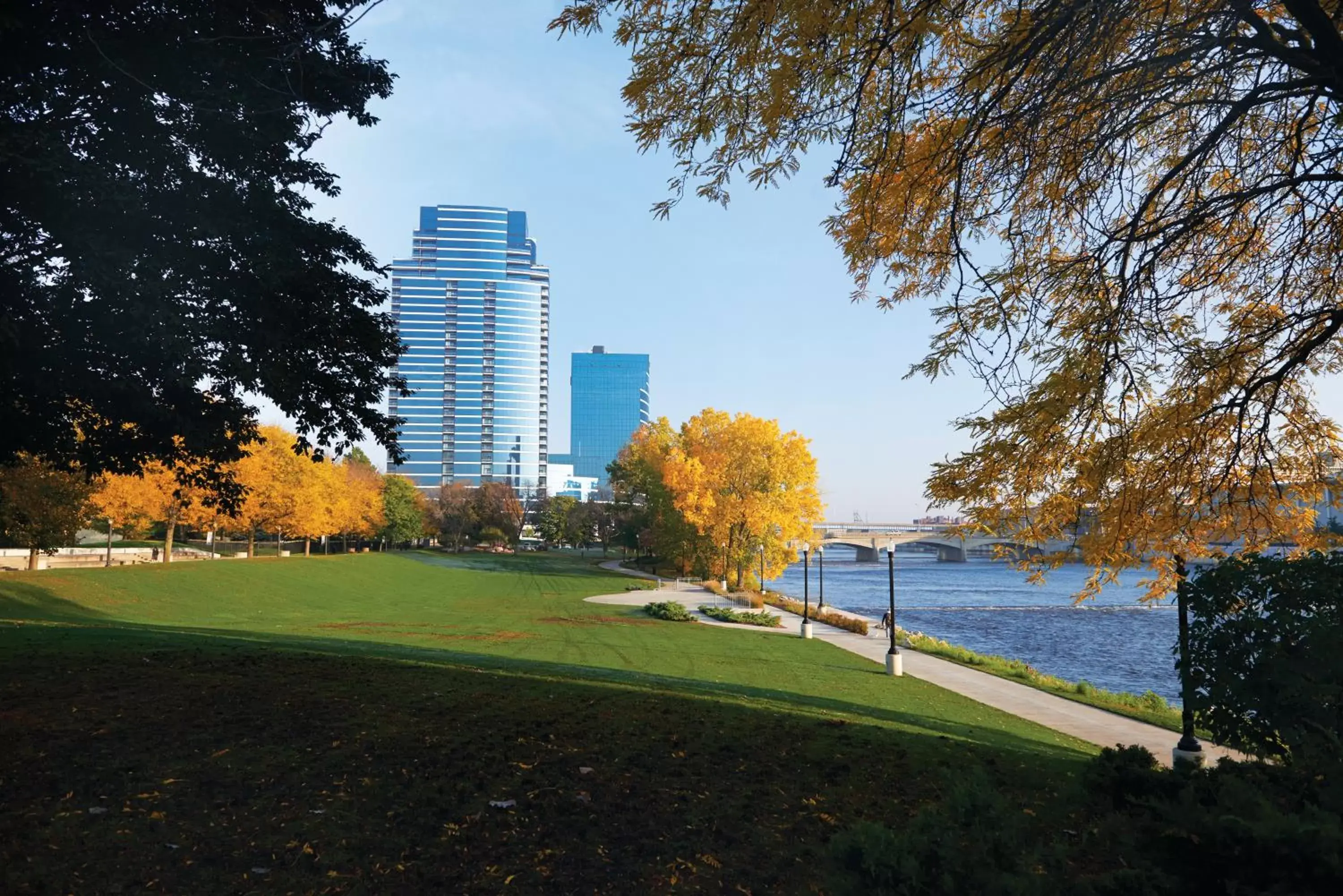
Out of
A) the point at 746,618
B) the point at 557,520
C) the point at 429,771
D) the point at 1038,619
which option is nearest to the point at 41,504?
the point at 746,618

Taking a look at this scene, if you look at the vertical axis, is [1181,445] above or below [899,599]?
above

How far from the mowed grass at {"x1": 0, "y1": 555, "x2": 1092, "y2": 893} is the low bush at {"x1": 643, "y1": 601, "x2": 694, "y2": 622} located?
55.7ft

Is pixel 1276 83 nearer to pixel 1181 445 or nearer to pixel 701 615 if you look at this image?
pixel 1181 445

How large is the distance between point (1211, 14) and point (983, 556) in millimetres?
117428

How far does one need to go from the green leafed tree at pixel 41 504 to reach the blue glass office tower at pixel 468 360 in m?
150

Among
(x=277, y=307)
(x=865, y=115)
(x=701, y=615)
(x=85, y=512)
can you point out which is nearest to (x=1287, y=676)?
(x=865, y=115)

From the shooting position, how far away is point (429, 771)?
17.5 ft

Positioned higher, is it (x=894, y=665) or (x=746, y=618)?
(x=894, y=665)

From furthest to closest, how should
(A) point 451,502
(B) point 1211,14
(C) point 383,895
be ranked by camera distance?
(A) point 451,502, (B) point 1211,14, (C) point 383,895

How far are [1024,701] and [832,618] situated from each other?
1614 cm

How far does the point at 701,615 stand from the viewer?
31.6m

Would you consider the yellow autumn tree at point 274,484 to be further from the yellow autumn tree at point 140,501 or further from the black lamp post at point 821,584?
the black lamp post at point 821,584

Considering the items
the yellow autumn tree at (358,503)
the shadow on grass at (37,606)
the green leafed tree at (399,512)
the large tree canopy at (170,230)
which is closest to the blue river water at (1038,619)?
the large tree canopy at (170,230)

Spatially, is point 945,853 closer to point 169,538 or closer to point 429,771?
point 429,771
